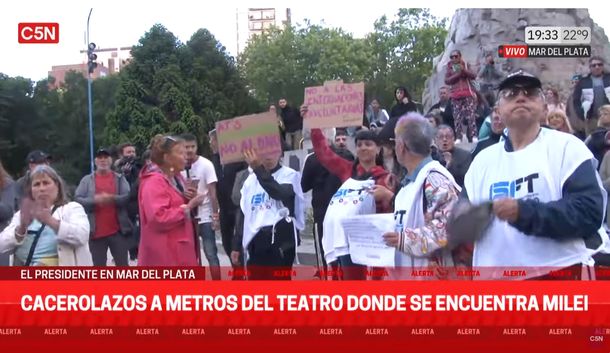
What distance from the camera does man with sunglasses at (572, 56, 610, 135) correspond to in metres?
5.65

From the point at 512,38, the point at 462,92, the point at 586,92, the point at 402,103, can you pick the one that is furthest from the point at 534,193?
the point at 586,92

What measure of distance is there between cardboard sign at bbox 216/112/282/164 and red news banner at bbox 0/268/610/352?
0.92 meters

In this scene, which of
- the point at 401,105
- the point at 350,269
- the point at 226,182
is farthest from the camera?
the point at 226,182

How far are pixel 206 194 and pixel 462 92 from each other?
1682 mm

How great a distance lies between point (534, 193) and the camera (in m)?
4.14

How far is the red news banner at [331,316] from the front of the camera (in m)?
4.79

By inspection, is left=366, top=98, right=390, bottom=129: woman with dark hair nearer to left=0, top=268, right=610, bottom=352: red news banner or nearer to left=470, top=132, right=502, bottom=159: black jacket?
left=470, top=132, right=502, bottom=159: black jacket

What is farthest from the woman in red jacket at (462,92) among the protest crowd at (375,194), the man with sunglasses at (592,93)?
the man with sunglasses at (592,93)

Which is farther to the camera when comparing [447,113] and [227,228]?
[227,228]

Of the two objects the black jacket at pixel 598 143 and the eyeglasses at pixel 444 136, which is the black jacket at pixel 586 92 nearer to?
the black jacket at pixel 598 143

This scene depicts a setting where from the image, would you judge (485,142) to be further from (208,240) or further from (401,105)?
(208,240)

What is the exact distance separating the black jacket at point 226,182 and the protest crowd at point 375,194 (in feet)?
0.06

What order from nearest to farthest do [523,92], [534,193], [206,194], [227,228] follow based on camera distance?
[534,193], [523,92], [206,194], [227,228]

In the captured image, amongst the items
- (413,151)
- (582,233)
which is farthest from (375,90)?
(582,233)
